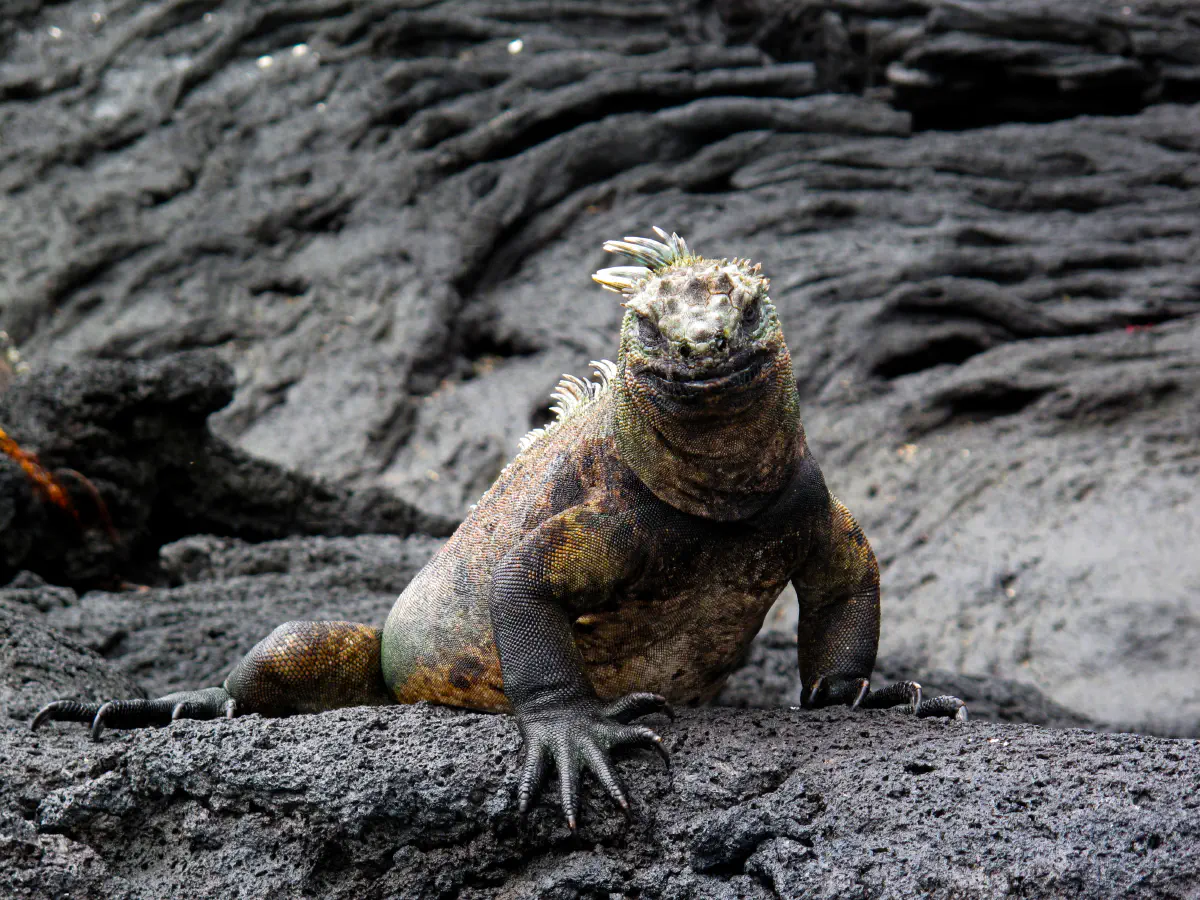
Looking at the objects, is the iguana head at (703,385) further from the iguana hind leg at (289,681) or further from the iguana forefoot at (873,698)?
the iguana hind leg at (289,681)

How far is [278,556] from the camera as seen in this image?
5.78 m

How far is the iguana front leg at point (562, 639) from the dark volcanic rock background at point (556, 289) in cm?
42

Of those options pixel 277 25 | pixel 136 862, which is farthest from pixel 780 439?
pixel 277 25

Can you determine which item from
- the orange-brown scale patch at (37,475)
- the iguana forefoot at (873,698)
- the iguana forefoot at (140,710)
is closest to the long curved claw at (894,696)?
the iguana forefoot at (873,698)

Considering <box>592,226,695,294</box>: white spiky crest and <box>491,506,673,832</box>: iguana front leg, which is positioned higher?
<box>592,226,695,294</box>: white spiky crest

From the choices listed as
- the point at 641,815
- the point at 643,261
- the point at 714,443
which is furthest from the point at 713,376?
the point at 641,815

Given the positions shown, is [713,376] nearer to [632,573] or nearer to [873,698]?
[632,573]

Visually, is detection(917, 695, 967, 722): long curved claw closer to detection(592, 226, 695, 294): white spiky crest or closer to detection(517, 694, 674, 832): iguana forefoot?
detection(517, 694, 674, 832): iguana forefoot

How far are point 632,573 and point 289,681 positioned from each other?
→ 126 centimetres

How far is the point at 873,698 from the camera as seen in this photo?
3.58 meters

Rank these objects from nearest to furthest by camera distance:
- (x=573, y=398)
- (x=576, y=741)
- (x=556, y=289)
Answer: (x=576, y=741)
(x=573, y=398)
(x=556, y=289)

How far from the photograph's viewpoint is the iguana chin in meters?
3.01

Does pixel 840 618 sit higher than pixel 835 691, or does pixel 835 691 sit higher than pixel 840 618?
pixel 840 618

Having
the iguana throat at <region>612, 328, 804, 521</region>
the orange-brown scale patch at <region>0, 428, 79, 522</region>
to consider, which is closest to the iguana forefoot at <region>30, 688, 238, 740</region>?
the iguana throat at <region>612, 328, 804, 521</region>
